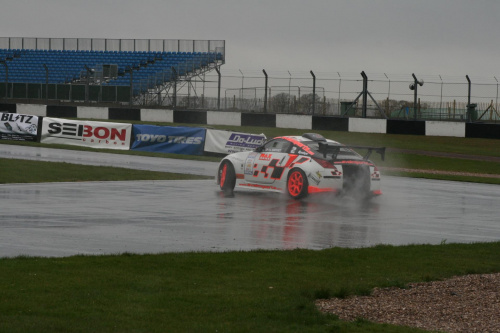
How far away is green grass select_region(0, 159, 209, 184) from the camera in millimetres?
21231

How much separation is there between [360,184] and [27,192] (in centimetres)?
685

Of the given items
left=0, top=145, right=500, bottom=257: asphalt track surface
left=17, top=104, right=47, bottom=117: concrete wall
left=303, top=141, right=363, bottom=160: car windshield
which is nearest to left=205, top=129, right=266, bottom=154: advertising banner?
left=0, top=145, right=500, bottom=257: asphalt track surface

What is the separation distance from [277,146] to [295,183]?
1189 millimetres

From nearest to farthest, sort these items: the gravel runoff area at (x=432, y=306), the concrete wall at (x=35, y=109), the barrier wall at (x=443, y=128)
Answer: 1. the gravel runoff area at (x=432, y=306)
2. the barrier wall at (x=443, y=128)
3. the concrete wall at (x=35, y=109)

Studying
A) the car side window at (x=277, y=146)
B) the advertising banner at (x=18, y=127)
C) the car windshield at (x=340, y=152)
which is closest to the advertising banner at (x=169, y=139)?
the advertising banner at (x=18, y=127)

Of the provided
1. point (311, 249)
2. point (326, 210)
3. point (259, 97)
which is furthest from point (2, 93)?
point (311, 249)

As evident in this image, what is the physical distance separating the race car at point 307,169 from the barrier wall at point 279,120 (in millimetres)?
15848

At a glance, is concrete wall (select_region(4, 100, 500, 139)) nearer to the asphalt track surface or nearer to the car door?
the asphalt track surface

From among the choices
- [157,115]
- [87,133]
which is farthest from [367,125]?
[87,133]

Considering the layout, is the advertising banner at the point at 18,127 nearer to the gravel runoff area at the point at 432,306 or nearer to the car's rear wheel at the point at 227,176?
the car's rear wheel at the point at 227,176

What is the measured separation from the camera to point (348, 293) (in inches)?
316

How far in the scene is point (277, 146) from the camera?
1875 centimetres

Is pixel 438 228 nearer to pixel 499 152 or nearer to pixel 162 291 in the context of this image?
pixel 162 291

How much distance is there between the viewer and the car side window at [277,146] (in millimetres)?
18484
